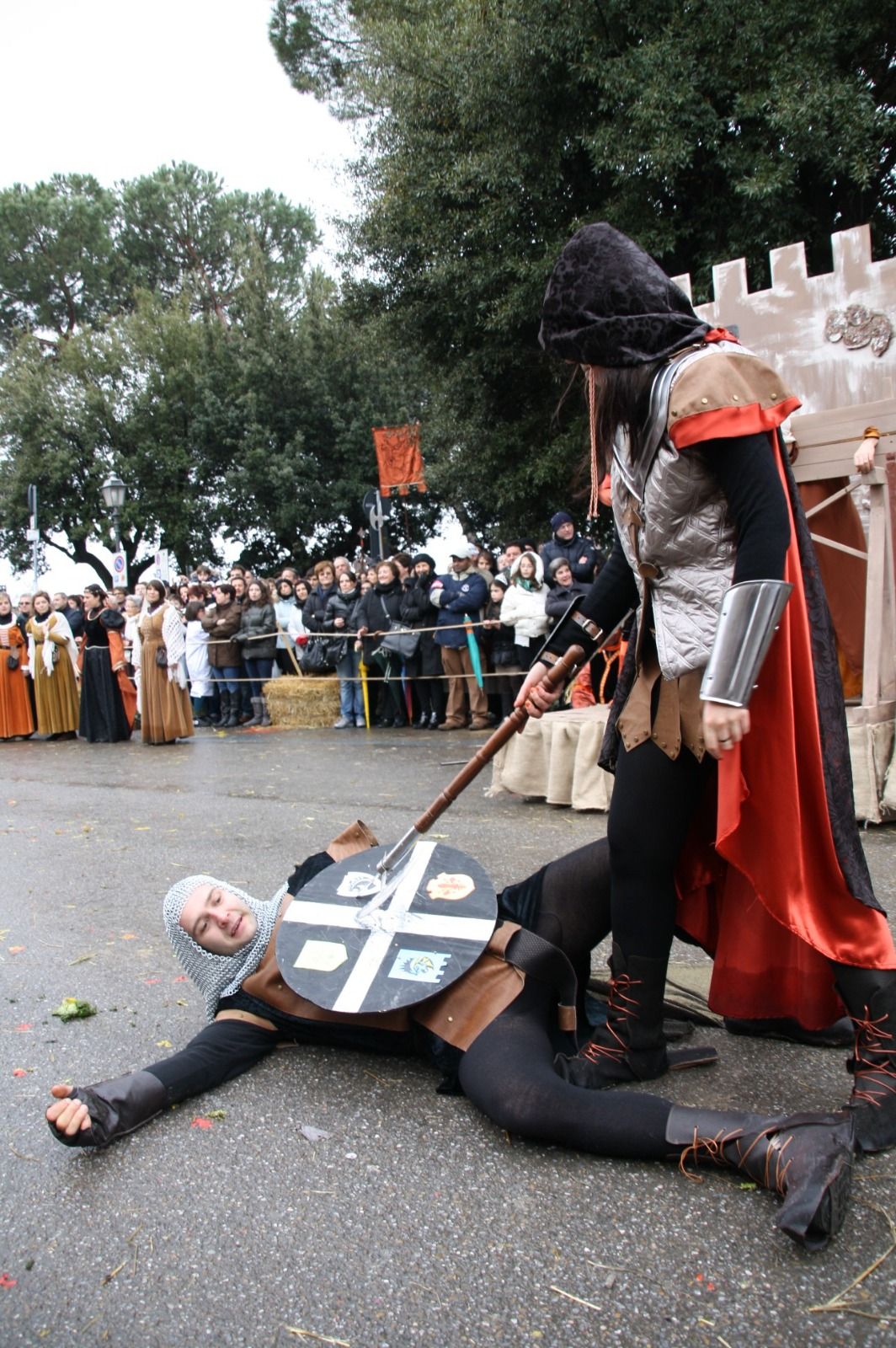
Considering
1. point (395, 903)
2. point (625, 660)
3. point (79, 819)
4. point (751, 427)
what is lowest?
point (79, 819)

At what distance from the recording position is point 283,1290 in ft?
6.58

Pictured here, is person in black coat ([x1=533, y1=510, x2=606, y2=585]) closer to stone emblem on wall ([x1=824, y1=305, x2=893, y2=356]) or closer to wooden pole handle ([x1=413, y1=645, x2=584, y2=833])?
stone emblem on wall ([x1=824, y1=305, x2=893, y2=356])

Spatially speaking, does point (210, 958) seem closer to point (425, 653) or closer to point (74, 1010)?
point (74, 1010)

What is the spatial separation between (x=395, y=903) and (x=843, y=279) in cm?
663

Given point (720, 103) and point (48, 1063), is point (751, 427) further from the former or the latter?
point (720, 103)

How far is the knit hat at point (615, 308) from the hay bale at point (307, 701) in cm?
1128

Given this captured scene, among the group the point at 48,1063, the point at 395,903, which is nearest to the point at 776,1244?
the point at 395,903

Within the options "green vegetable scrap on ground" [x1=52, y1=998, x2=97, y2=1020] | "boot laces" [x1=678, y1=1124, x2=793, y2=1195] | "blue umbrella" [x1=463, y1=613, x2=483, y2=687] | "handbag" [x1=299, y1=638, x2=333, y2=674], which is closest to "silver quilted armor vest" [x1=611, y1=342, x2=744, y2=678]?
"boot laces" [x1=678, y1=1124, x2=793, y2=1195]

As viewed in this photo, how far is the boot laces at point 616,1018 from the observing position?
254cm

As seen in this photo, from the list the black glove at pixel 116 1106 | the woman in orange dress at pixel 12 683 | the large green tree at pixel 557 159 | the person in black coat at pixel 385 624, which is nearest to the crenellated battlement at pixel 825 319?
the large green tree at pixel 557 159

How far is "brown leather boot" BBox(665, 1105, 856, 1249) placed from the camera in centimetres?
193

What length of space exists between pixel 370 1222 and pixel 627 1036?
730 millimetres

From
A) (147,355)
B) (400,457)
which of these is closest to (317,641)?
(400,457)

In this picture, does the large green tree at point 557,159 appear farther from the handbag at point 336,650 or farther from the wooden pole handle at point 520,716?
the wooden pole handle at point 520,716
